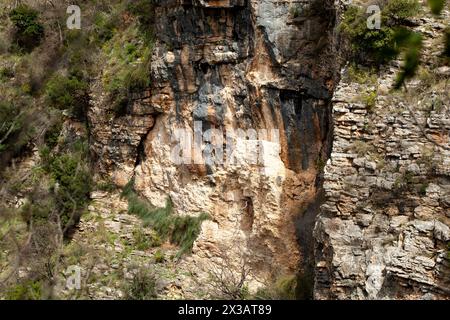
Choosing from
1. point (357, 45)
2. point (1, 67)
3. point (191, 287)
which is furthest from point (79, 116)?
point (357, 45)

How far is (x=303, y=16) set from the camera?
14641 mm

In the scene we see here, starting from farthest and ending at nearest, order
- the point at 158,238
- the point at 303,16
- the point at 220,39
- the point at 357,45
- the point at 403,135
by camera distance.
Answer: the point at 158,238
the point at 220,39
the point at 303,16
the point at 357,45
the point at 403,135

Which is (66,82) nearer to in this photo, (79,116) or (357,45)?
(79,116)

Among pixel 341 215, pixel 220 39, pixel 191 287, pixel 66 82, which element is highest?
pixel 220 39

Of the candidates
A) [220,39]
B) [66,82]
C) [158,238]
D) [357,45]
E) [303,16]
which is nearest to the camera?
[357,45]

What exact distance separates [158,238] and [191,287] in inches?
91.4

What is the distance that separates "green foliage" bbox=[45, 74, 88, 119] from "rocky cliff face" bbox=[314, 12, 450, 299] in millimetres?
10422

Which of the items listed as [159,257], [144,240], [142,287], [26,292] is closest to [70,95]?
[144,240]

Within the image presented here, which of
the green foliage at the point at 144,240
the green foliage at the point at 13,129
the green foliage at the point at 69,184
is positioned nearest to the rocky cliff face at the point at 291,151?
the green foliage at the point at 69,184

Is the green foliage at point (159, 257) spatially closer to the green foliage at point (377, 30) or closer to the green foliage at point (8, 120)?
the green foliage at point (8, 120)

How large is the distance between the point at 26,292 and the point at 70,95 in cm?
839

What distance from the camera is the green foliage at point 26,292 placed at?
13227mm

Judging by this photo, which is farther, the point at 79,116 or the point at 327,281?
the point at 79,116

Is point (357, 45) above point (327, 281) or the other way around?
above
